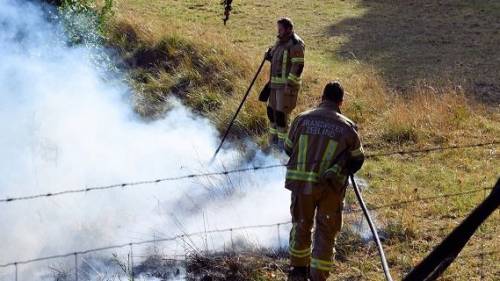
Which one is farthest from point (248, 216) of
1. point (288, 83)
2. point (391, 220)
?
point (288, 83)

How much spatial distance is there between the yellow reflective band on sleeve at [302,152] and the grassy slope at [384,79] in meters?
1.30

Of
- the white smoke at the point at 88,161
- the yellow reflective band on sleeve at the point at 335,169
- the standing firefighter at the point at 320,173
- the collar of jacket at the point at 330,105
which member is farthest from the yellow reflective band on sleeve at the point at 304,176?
the white smoke at the point at 88,161

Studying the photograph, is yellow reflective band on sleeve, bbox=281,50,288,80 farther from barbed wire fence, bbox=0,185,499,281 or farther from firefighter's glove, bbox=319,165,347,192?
firefighter's glove, bbox=319,165,347,192

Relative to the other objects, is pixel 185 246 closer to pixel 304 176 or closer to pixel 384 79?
pixel 304 176

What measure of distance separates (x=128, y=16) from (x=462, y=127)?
7.47 m

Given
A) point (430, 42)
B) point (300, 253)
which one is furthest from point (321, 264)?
point (430, 42)

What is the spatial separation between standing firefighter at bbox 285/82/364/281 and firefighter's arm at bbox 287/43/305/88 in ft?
10.2

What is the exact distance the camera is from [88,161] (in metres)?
8.72

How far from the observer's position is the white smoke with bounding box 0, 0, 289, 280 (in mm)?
6988

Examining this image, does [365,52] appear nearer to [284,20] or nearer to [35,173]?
[284,20]

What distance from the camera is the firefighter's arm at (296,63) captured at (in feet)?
27.7

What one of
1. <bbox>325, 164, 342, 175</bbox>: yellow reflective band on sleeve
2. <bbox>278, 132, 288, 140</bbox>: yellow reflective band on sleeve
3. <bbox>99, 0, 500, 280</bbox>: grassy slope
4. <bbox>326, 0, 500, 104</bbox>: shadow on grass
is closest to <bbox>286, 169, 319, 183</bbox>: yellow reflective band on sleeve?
<bbox>325, 164, 342, 175</bbox>: yellow reflective band on sleeve

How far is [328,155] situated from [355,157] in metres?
0.21

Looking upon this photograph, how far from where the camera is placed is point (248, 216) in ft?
23.2
